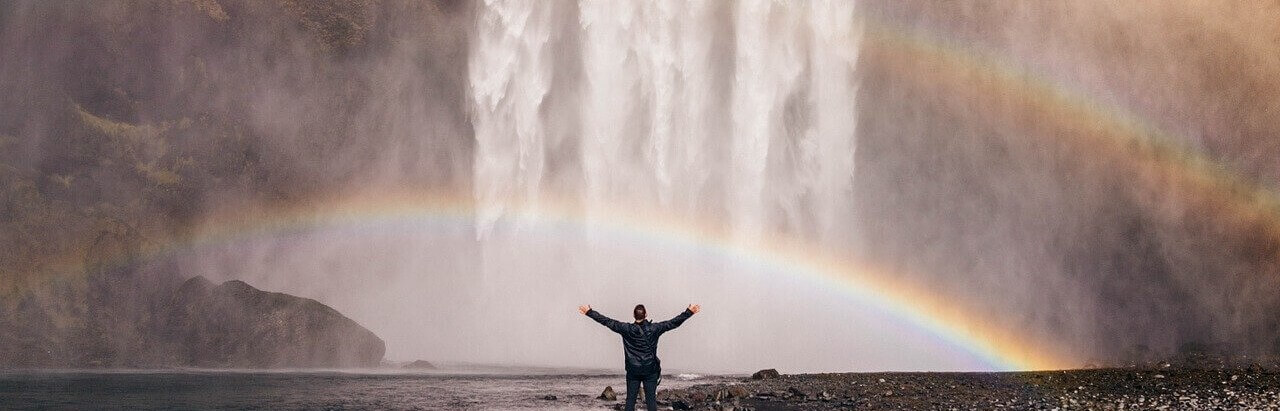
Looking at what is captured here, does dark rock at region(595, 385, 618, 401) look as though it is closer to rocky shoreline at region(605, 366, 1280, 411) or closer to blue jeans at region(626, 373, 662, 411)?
rocky shoreline at region(605, 366, 1280, 411)

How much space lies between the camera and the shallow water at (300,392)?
20250 mm

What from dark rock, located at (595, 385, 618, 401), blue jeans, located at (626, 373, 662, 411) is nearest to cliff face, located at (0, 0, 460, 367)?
dark rock, located at (595, 385, 618, 401)

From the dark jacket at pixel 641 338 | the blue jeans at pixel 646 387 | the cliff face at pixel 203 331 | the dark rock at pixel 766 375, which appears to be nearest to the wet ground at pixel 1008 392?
the dark rock at pixel 766 375

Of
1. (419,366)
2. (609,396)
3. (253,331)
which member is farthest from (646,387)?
(253,331)

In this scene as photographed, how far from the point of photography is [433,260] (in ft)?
224

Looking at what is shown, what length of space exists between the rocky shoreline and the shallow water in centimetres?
315

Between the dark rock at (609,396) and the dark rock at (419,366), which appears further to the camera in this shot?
the dark rock at (419,366)

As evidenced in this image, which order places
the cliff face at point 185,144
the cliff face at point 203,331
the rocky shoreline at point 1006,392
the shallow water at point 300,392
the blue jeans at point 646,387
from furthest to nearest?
the cliff face at point 185,144
the cliff face at point 203,331
the shallow water at point 300,392
the rocky shoreline at point 1006,392
the blue jeans at point 646,387

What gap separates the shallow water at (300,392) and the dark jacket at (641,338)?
697 centimetres

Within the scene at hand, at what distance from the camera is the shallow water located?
20.2 metres

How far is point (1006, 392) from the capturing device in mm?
21219

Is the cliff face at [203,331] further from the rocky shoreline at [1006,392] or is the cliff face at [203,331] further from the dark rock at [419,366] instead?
the rocky shoreline at [1006,392]

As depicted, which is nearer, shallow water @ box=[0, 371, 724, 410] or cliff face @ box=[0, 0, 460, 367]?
shallow water @ box=[0, 371, 724, 410]

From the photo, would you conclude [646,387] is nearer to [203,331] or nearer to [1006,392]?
[1006,392]
